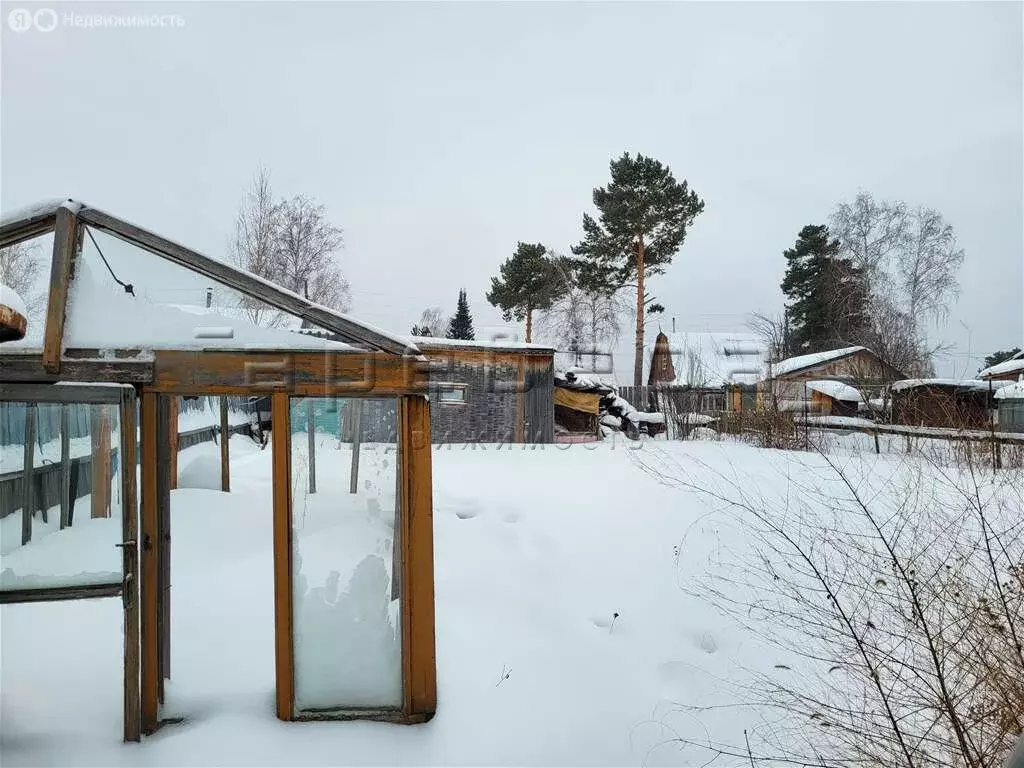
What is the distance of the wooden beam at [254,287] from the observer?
3070 millimetres

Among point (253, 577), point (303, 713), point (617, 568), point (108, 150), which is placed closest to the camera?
point (303, 713)

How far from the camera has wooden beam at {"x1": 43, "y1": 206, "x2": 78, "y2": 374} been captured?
2.87m

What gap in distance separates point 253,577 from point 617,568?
3.45 meters

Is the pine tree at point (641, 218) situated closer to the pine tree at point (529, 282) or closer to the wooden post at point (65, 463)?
the pine tree at point (529, 282)

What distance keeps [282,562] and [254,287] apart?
5.52 ft

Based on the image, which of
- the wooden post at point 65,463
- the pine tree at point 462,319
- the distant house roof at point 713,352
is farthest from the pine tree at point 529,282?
the wooden post at point 65,463

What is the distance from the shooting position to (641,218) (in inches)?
901

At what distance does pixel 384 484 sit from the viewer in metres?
3.47

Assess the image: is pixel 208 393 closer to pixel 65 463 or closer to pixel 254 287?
pixel 254 287

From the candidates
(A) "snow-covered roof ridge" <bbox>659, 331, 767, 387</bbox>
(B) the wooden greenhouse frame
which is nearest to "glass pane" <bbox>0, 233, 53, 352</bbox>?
(B) the wooden greenhouse frame

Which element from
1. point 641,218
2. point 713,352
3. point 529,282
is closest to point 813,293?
point 713,352

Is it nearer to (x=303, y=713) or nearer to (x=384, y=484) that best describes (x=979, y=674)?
(x=384, y=484)

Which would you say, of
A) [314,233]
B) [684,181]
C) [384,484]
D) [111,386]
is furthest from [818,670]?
[684,181]

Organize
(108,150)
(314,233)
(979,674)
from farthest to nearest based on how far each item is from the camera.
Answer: (314,233) < (108,150) < (979,674)
